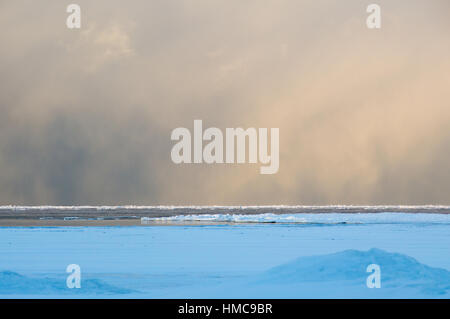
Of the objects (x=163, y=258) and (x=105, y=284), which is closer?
(x=105, y=284)

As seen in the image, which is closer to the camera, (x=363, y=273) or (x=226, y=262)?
(x=363, y=273)

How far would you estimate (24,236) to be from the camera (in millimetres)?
23953

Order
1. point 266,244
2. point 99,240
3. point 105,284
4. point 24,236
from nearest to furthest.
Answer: point 105,284, point 266,244, point 99,240, point 24,236

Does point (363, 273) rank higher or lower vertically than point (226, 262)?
lower

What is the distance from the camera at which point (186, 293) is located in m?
12.9

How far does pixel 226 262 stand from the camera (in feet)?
54.0

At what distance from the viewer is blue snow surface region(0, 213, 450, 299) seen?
41.1 ft

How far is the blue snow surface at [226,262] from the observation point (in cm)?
1252
